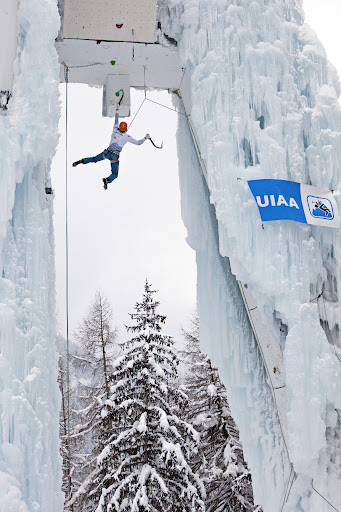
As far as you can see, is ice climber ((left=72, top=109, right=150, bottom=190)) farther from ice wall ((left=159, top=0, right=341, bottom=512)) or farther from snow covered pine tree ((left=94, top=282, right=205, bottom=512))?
snow covered pine tree ((left=94, top=282, right=205, bottom=512))

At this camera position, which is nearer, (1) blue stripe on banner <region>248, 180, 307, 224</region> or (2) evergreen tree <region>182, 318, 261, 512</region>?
(1) blue stripe on banner <region>248, 180, 307, 224</region>

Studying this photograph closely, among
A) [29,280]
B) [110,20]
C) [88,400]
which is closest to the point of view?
[29,280]

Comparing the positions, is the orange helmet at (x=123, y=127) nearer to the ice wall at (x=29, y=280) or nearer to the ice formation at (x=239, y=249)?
the ice formation at (x=239, y=249)

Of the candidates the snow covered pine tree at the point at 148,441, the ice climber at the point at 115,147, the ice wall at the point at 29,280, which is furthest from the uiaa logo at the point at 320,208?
the snow covered pine tree at the point at 148,441

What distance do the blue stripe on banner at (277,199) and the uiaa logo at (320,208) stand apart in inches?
4.6

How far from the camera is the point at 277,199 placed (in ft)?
20.1

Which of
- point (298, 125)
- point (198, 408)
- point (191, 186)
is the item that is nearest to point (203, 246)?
point (191, 186)

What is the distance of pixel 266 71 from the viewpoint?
Answer: 22.1ft

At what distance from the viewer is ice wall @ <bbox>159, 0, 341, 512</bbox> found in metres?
5.87

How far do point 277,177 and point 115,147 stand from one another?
86.7 inches

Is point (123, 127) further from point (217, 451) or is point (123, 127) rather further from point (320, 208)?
point (217, 451)

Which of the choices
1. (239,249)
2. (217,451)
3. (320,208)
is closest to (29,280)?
(239,249)

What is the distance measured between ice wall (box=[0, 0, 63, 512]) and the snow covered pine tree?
414 cm

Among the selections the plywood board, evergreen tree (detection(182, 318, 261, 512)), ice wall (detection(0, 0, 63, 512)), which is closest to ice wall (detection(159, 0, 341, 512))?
the plywood board
